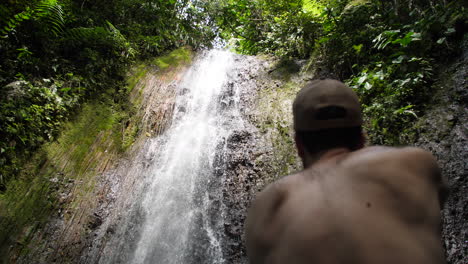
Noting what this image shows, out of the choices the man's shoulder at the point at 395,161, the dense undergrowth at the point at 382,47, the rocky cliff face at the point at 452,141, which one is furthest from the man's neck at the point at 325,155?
the dense undergrowth at the point at 382,47

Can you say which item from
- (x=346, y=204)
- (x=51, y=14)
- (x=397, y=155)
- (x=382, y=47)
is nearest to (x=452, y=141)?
(x=382, y=47)

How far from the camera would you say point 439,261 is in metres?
0.88

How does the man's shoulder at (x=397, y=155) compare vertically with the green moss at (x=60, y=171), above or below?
above

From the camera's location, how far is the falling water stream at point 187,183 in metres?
4.20

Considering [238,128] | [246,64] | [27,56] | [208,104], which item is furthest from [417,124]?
[27,56]

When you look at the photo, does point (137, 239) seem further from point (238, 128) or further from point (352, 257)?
point (352, 257)

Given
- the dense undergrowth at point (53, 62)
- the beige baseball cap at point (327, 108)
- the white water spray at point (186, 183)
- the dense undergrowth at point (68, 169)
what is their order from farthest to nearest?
the dense undergrowth at point (53, 62)
the white water spray at point (186, 183)
the dense undergrowth at point (68, 169)
the beige baseball cap at point (327, 108)

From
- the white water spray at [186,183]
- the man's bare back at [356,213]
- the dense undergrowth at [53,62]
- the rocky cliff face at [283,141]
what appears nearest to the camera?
the man's bare back at [356,213]

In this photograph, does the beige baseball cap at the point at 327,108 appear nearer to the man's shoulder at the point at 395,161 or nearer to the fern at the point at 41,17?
the man's shoulder at the point at 395,161

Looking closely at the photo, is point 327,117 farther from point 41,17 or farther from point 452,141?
point 41,17

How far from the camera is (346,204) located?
917 mm

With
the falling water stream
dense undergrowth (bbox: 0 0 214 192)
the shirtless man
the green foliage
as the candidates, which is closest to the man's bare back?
the shirtless man

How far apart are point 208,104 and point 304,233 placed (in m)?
6.37

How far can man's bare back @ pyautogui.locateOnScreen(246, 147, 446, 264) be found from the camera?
84 cm
